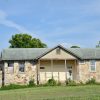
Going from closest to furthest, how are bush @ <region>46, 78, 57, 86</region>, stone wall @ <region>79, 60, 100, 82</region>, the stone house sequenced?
1. bush @ <region>46, 78, 57, 86</region>
2. the stone house
3. stone wall @ <region>79, 60, 100, 82</region>

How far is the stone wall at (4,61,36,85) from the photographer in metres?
49.6

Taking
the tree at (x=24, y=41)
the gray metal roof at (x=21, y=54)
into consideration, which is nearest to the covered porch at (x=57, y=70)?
the gray metal roof at (x=21, y=54)

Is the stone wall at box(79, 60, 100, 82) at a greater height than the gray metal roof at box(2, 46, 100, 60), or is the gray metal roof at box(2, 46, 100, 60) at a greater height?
the gray metal roof at box(2, 46, 100, 60)

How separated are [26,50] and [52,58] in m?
5.13

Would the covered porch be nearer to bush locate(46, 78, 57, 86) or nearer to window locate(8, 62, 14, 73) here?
bush locate(46, 78, 57, 86)

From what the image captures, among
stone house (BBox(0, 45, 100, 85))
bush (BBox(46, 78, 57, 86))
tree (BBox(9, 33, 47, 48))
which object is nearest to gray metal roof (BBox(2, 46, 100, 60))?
stone house (BBox(0, 45, 100, 85))

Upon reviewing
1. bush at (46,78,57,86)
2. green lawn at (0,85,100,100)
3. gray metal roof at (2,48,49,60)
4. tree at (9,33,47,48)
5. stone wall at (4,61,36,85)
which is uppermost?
tree at (9,33,47,48)

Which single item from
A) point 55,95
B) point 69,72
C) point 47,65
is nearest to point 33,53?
point 47,65

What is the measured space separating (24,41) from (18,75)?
30.4 m

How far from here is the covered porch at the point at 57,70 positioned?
50.9 metres

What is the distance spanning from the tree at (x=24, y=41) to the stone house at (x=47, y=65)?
26239 mm

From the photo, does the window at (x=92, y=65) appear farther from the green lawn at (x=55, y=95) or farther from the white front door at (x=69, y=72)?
the green lawn at (x=55, y=95)

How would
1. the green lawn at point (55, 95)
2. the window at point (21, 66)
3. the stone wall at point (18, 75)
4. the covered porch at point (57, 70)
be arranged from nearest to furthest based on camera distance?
the green lawn at point (55, 95)
the stone wall at point (18, 75)
the window at point (21, 66)
the covered porch at point (57, 70)

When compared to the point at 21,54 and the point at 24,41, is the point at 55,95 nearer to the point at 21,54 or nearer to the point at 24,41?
the point at 21,54
